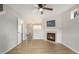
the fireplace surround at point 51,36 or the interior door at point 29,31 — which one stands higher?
the interior door at point 29,31

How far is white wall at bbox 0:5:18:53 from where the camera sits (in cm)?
299

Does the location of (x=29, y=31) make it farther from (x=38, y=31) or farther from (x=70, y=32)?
(x=70, y=32)

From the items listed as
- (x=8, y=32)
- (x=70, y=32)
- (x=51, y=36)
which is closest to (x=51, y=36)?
(x=51, y=36)

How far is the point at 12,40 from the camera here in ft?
10.3

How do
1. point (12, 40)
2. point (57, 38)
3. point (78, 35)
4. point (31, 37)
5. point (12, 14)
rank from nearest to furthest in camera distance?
point (12, 14), point (12, 40), point (31, 37), point (78, 35), point (57, 38)

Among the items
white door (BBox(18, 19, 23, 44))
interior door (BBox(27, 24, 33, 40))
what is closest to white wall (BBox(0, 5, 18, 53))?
white door (BBox(18, 19, 23, 44))

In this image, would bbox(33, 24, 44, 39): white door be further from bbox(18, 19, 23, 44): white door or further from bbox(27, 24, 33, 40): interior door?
bbox(18, 19, 23, 44): white door

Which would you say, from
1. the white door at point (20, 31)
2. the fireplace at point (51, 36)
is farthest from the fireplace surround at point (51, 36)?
the white door at point (20, 31)

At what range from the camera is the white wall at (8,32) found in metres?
2.99

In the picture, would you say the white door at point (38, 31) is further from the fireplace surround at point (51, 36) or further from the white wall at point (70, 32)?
the white wall at point (70, 32)
